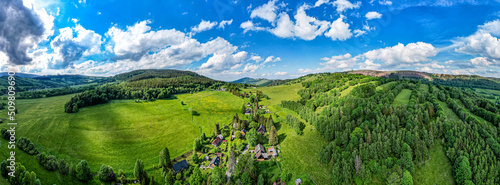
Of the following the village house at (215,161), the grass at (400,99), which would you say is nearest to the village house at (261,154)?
the village house at (215,161)

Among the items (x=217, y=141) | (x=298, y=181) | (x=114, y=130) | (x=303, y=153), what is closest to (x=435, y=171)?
(x=303, y=153)

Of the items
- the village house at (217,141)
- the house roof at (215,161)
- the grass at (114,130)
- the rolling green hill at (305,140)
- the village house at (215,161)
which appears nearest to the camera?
the rolling green hill at (305,140)

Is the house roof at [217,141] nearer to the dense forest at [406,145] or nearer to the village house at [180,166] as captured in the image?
the village house at [180,166]

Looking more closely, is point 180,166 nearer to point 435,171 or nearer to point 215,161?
point 215,161

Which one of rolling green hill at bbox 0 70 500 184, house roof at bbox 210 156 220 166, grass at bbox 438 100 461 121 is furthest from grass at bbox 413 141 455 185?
house roof at bbox 210 156 220 166

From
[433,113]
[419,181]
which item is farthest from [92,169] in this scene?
[433,113]

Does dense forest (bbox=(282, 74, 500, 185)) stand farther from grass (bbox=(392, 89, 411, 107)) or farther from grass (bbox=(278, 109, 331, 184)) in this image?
grass (bbox=(392, 89, 411, 107))

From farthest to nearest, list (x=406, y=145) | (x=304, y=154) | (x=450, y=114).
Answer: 1. (x=450, y=114)
2. (x=304, y=154)
3. (x=406, y=145)
